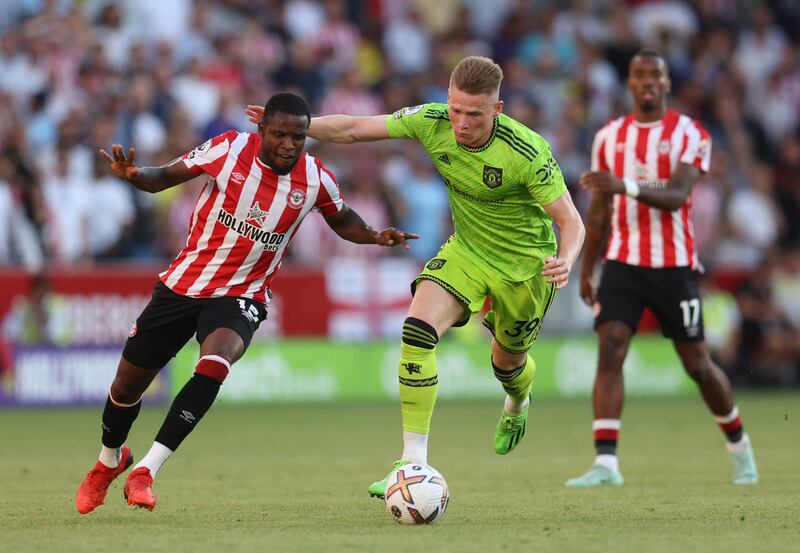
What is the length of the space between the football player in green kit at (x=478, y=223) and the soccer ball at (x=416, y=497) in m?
0.26

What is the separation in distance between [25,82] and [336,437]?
6686 millimetres

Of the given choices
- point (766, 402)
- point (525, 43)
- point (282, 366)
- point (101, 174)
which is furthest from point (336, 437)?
point (525, 43)

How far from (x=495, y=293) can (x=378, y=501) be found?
1.34m

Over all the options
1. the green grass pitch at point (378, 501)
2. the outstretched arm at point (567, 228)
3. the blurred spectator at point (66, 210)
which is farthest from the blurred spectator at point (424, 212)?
the outstretched arm at point (567, 228)

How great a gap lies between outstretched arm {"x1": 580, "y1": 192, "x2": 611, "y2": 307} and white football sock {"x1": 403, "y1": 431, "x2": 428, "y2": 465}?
8.86 feet

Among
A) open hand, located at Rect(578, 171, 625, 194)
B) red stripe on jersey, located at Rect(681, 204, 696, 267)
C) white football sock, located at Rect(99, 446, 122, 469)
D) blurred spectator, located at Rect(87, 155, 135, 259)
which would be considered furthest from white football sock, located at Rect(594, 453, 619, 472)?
blurred spectator, located at Rect(87, 155, 135, 259)

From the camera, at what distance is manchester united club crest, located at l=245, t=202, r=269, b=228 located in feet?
24.6

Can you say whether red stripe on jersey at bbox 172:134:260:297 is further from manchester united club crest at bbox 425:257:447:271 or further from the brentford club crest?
manchester united club crest at bbox 425:257:447:271

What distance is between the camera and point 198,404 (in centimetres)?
704

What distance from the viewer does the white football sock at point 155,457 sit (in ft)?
22.6

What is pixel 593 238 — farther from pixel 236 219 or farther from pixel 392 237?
pixel 236 219

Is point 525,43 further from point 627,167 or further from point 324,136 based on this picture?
point 324,136

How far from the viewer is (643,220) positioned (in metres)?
9.38

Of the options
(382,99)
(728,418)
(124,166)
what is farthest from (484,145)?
(382,99)
